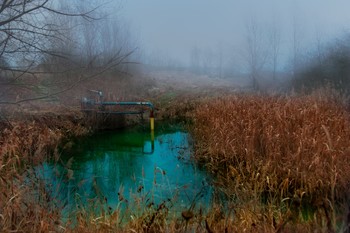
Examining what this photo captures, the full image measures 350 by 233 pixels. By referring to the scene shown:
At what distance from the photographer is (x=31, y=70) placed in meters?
3.12

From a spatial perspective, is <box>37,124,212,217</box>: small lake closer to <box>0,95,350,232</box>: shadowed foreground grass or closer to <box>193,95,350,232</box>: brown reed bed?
<box>0,95,350,232</box>: shadowed foreground grass

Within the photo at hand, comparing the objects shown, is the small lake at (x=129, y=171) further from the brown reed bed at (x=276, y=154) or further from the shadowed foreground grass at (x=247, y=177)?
the brown reed bed at (x=276, y=154)

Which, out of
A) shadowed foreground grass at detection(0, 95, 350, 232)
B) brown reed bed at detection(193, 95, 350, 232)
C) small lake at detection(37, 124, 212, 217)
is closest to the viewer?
shadowed foreground grass at detection(0, 95, 350, 232)

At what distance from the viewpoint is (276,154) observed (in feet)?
13.8

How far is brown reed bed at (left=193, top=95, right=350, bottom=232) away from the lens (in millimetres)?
3004

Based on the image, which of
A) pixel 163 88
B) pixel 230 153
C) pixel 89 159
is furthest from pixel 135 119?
pixel 163 88

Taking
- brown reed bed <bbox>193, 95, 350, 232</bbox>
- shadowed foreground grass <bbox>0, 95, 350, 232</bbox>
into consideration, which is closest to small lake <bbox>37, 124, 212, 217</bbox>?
shadowed foreground grass <bbox>0, 95, 350, 232</bbox>

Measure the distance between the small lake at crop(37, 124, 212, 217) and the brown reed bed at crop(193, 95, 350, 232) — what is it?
433 mm

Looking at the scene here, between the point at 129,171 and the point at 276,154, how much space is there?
2.60 m

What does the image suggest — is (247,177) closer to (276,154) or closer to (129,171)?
(276,154)

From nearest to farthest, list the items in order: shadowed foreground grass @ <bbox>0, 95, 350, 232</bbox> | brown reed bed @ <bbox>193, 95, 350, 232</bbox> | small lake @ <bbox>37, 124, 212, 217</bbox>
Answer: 1. shadowed foreground grass @ <bbox>0, 95, 350, 232</bbox>
2. brown reed bed @ <bbox>193, 95, 350, 232</bbox>
3. small lake @ <bbox>37, 124, 212, 217</bbox>

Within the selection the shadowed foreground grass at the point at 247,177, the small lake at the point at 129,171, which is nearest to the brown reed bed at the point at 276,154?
the shadowed foreground grass at the point at 247,177

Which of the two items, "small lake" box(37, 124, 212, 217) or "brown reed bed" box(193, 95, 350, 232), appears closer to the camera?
"brown reed bed" box(193, 95, 350, 232)

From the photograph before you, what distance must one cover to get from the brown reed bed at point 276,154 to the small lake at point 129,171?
1.42 ft
